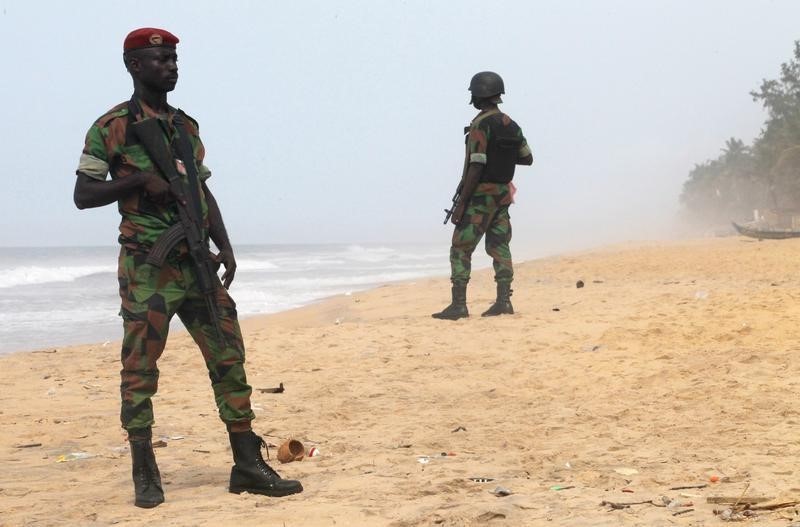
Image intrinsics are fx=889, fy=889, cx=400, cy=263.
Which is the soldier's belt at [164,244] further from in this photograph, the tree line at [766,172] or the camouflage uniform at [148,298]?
the tree line at [766,172]

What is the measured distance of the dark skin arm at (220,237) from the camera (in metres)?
3.98

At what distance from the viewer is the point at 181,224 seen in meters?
3.83

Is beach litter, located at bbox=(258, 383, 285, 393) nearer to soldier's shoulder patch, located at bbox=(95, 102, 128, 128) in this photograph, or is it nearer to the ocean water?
soldier's shoulder patch, located at bbox=(95, 102, 128, 128)

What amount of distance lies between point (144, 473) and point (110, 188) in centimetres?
121

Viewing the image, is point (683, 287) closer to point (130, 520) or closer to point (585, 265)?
point (585, 265)

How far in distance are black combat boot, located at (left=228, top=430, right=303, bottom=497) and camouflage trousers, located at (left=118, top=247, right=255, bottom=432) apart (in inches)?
2.6

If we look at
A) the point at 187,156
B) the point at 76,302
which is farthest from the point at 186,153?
the point at 76,302

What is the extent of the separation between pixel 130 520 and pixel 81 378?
456cm

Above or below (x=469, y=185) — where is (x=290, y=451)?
below

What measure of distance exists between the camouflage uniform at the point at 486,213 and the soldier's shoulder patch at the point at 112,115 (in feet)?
17.4

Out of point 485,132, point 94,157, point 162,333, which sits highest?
point 485,132

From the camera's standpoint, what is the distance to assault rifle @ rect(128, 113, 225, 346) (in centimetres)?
376

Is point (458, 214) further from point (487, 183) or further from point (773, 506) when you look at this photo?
point (773, 506)

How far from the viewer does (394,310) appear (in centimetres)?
1198
